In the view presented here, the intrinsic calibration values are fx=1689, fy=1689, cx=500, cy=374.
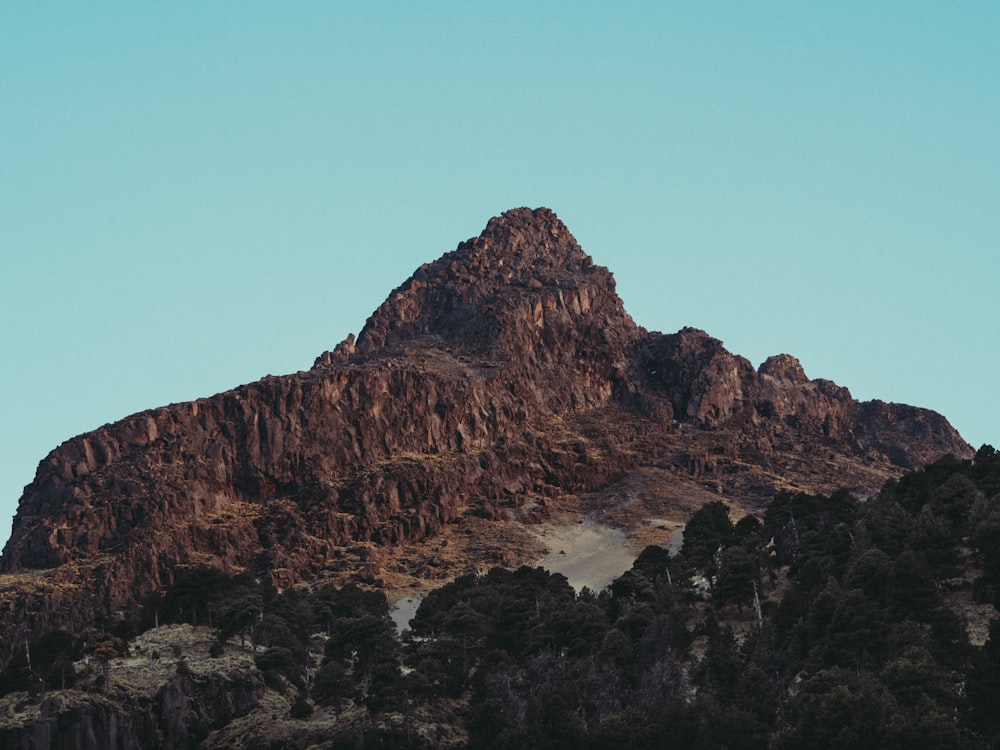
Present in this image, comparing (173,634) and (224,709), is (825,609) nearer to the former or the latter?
(224,709)

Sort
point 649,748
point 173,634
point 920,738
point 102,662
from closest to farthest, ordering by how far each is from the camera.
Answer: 1. point 920,738
2. point 649,748
3. point 102,662
4. point 173,634

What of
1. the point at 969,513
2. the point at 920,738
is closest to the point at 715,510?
the point at 969,513

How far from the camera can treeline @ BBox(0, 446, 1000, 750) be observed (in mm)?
106625

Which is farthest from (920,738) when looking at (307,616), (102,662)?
(307,616)

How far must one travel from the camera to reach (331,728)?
12825 centimetres

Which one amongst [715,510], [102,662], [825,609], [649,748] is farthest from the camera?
[715,510]

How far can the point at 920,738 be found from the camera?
9706cm

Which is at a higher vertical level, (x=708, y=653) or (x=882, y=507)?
(x=882, y=507)

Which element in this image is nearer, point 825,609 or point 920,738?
point 920,738

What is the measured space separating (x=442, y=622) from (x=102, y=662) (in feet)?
126

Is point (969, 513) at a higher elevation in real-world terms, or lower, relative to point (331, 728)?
higher

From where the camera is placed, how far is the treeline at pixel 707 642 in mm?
106625

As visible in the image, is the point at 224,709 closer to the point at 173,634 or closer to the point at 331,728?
the point at 331,728

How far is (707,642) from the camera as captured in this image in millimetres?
133875
